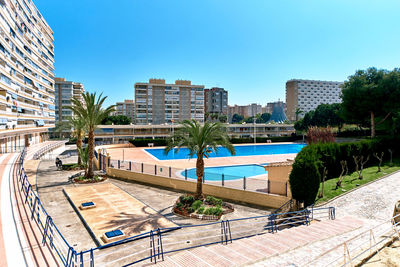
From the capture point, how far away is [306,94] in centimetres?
17338

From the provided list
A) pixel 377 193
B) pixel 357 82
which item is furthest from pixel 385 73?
pixel 377 193

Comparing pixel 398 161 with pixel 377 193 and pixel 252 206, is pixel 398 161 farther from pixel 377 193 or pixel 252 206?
pixel 252 206

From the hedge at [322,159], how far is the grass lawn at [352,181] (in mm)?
1055

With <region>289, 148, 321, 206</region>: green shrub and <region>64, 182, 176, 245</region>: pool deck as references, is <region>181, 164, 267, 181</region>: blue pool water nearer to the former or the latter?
<region>64, 182, 176, 245</region>: pool deck

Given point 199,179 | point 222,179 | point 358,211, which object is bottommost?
point 358,211

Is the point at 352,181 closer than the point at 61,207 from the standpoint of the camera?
No

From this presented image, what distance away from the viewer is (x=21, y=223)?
402 inches

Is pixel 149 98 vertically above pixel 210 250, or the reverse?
pixel 149 98

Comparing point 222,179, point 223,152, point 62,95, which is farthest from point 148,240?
point 62,95

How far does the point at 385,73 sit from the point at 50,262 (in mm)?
46777

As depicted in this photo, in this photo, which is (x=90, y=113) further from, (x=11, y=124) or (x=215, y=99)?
(x=215, y=99)

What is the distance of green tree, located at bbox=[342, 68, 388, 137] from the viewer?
3719cm

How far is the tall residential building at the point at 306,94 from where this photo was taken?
171875 mm

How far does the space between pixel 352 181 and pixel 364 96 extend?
80.2 ft
